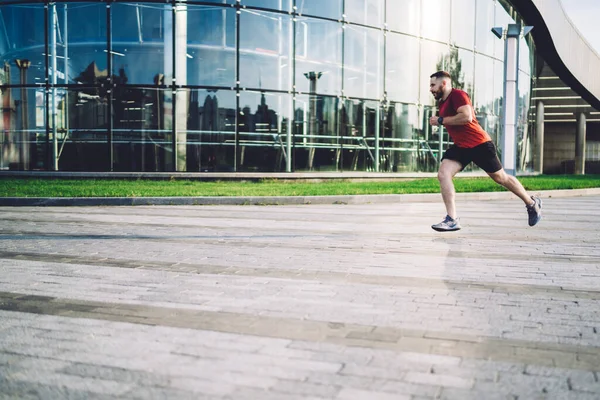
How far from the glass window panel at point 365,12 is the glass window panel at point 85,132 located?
9.16 m

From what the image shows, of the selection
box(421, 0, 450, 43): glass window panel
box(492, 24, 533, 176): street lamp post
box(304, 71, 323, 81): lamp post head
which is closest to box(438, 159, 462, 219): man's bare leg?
box(492, 24, 533, 176): street lamp post

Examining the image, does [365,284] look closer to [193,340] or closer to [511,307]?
[511,307]

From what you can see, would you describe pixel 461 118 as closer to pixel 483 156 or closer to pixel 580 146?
pixel 483 156

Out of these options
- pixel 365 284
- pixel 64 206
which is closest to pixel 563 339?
pixel 365 284

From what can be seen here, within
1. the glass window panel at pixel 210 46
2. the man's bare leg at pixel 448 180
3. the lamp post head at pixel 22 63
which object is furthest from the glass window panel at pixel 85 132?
the man's bare leg at pixel 448 180

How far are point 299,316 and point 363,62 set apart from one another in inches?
804

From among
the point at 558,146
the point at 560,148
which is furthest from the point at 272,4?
the point at 558,146

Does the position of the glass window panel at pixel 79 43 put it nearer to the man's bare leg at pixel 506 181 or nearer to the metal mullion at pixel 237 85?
the metal mullion at pixel 237 85

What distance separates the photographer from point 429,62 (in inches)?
993

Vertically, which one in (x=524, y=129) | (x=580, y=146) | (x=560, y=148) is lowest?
(x=560, y=148)

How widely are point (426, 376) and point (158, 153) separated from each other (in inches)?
→ 706

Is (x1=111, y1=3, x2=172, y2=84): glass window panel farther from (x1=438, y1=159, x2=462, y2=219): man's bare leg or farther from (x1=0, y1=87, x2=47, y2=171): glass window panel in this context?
(x1=438, y1=159, x2=462, y2=219): man's bare leg

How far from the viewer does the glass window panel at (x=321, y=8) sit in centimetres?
2158

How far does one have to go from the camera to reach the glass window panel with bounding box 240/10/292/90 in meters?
20.5
